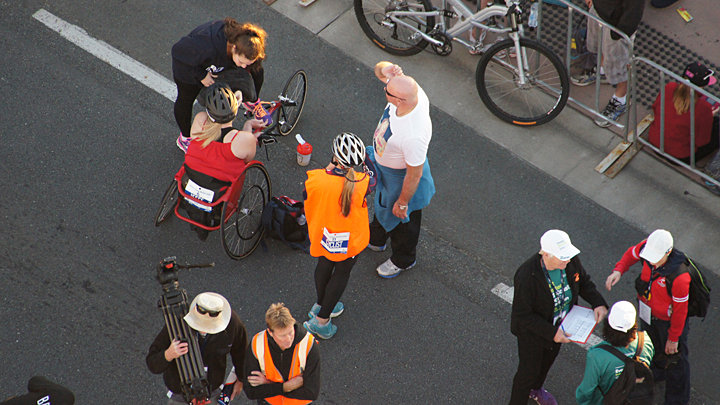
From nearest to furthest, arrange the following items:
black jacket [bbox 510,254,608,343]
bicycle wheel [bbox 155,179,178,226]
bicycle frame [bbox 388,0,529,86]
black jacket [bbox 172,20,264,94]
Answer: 1. black jacket [bbox 510,254,608,343]
2. black jacket [bbox 172,20,264,94]
3. bicycle wheel [bbox 155,179,178,226]
4. bicycle frame [bbox 388,0,529,86]

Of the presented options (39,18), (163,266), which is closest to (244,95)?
(163,266)

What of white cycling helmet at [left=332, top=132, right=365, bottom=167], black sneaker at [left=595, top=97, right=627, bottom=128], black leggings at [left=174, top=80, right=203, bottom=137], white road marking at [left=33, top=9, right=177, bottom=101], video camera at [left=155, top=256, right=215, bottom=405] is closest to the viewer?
video camera at [left=155, top=256, right=215, bottom=405]

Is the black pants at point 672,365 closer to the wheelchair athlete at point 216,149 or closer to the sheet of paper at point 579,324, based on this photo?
the sheet of paper at point 579,324

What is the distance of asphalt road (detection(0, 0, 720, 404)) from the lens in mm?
6418

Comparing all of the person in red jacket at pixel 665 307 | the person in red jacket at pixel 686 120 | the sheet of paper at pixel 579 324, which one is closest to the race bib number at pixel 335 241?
the sheet of paper at pixel 579 324

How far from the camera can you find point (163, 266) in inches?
196

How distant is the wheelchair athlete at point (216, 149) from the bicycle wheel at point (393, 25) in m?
2.90

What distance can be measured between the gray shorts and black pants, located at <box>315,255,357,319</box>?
13.2 ft

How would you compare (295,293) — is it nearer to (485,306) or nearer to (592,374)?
(485,306)

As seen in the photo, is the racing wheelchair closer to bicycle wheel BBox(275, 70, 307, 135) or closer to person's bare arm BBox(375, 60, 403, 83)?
bicycle wheel BBox(275, 70, 307, 135)

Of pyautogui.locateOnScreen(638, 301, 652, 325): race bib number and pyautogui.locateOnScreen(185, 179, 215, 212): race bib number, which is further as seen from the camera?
pyautogui.locateOnScreen(185, 179, 215, 212): race bib number

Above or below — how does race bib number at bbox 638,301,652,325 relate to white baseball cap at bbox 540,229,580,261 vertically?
below

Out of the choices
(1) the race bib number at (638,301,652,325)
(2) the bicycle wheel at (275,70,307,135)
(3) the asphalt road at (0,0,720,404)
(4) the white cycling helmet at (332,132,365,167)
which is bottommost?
(3) the asphalt road at (0,0,720,404)

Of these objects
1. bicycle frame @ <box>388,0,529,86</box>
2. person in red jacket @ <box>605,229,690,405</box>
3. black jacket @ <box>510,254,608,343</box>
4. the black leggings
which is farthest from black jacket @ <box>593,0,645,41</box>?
the black leggings
